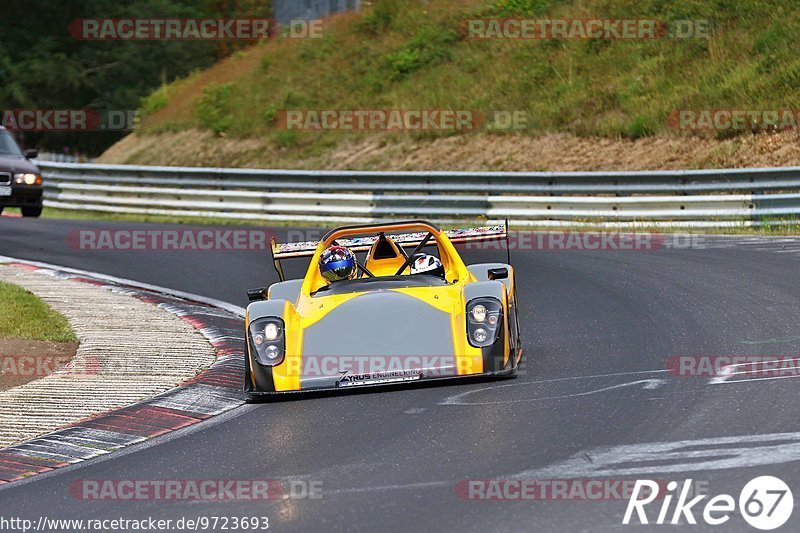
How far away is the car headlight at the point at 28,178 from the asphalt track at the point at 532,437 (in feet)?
44.8

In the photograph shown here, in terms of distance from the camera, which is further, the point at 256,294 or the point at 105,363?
the point at 105,363

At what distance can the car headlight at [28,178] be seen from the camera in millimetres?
22859

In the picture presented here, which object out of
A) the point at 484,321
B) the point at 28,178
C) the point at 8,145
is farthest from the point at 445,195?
the point at 484,321

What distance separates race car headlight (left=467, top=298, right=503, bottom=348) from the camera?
8.65 m

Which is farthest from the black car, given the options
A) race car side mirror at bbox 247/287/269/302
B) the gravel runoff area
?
race car side mirror at bbox 247/287/269/302

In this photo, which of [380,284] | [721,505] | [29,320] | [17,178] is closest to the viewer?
[721,505]

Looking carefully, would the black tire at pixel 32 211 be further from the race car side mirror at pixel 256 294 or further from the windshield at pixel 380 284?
the windshield at pixel 380 284

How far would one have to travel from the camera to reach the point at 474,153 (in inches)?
1094

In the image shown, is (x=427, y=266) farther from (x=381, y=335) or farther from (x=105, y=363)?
(x=105, y=363)

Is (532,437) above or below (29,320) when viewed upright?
below

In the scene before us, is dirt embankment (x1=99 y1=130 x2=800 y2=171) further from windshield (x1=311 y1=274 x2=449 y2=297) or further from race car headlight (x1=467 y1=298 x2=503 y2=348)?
race car headlight (x1=467 y1=298 x2=503 y2=348)

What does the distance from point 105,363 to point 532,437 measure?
14.5 ft

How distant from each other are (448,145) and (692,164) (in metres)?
6.48

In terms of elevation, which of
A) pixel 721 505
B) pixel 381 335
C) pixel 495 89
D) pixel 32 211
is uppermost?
pixel 495 89
